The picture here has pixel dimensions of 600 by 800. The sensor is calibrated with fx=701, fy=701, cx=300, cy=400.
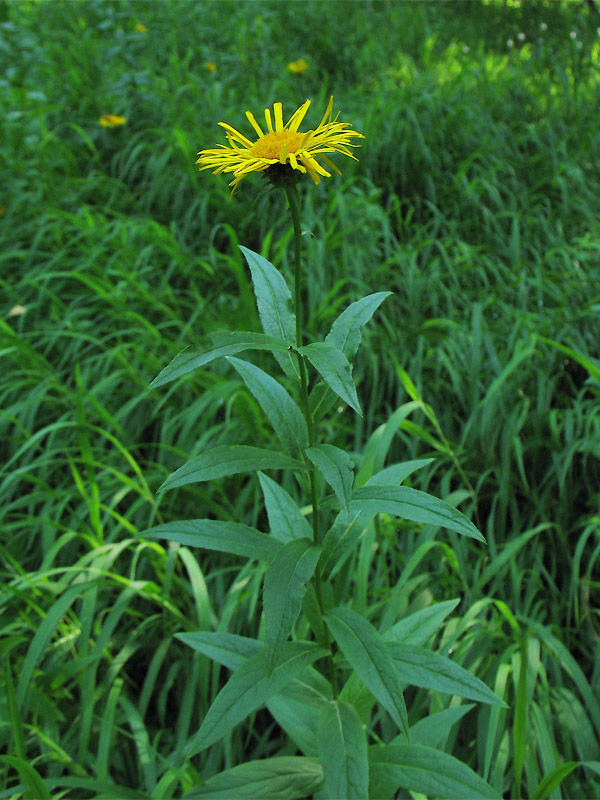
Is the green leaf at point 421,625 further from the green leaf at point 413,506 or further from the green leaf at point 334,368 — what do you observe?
the green leaf at point 334,368

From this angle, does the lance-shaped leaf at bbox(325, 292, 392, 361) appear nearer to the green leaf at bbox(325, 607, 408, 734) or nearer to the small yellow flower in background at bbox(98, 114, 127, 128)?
the green leaf at bbox(325, 607, 408, 734)

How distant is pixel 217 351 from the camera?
709 millimetres

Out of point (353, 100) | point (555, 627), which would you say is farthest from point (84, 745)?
point (353, 100)

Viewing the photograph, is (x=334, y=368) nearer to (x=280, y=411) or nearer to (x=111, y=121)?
(x=280, y=411)

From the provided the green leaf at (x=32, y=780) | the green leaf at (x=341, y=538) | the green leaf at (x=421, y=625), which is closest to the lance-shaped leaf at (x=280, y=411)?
the green leaf at (x=341, y=538)

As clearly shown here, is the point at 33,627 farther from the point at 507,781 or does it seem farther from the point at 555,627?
the point at 555,627

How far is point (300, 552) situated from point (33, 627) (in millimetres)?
787

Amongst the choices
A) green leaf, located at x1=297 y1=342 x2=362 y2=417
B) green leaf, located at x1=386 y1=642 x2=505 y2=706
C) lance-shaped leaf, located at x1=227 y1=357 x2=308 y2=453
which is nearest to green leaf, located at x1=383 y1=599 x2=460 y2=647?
green leaf, located at x1=386 y1=642 x2=505 y2=706

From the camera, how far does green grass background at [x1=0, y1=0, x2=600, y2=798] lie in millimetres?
1358

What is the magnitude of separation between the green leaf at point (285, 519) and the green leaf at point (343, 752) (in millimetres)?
230

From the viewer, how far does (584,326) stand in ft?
6.88

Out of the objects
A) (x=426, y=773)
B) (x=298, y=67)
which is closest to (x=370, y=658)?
(x=426, y=773)

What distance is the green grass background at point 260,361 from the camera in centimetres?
136

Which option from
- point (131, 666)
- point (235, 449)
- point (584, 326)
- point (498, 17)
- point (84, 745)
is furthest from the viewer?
point (498, 17)
